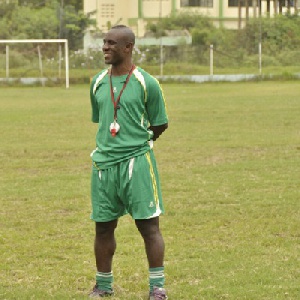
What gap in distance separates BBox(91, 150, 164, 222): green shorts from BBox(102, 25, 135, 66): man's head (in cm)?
64

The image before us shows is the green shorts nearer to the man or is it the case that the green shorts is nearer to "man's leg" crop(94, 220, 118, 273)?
the man

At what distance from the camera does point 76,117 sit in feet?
75.2

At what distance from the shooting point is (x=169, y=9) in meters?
58.5

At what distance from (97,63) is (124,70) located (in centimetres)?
3796

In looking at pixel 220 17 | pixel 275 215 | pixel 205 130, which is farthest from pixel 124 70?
pixel 220 17

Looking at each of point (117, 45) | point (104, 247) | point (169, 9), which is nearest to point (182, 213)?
point (104, 247)

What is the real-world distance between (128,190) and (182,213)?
3.72 m

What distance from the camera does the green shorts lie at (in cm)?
626

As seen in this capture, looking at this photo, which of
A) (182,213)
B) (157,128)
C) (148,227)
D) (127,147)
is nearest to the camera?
(127,147)

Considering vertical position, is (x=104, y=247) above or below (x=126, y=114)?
below

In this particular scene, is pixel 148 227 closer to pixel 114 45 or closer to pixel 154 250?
pixel 154 250

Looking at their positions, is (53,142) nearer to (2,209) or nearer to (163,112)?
(2,209)

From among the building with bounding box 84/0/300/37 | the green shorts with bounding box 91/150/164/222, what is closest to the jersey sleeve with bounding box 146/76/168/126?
the green shorts with bounding box 91/150/164/222

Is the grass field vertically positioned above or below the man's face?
below
